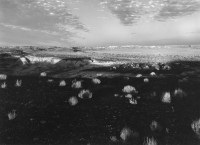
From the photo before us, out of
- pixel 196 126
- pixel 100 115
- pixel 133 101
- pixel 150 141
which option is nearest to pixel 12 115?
pixel 100 115

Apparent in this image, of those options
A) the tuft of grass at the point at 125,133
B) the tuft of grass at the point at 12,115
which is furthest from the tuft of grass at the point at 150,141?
the tuft of grass at the point at 12,115

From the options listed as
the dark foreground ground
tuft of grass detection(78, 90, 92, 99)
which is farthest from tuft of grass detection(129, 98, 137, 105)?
tuft of grass detection(78, 90, 92, 99)

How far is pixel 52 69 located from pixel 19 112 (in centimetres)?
1859

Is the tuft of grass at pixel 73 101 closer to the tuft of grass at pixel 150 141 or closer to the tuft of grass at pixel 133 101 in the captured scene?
the tuft of grass at pixel 133 101

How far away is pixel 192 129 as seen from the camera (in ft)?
39.3

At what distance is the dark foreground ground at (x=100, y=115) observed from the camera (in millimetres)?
10945

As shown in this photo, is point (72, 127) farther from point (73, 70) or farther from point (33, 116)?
point (73, 70)

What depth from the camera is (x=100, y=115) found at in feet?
45.8

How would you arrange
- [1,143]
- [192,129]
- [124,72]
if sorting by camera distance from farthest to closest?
[124,72] < [192,129] < [1,143]

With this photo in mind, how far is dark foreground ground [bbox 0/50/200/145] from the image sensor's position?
10945 mm

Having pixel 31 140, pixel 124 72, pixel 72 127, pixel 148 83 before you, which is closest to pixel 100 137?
pixel 72 127

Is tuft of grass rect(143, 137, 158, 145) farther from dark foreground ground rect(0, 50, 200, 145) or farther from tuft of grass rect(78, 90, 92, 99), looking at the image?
tuft of grass rect(78, 90, 92, 99)

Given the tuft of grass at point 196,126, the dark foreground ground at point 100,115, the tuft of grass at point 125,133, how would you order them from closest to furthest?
the tuft of grass at point 125,133 → the dark foreground ground at point 100,115 → the tuft of grass at point 196,126

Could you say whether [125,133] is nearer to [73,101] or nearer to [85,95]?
[73,101]
